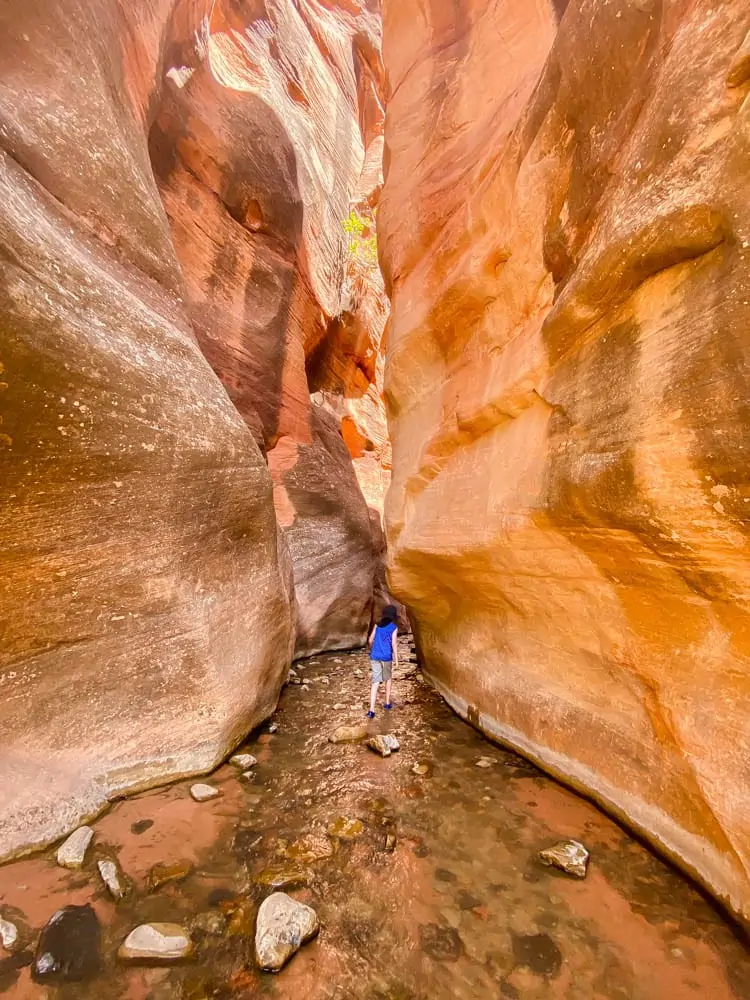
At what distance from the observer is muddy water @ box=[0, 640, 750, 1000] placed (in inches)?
81.4

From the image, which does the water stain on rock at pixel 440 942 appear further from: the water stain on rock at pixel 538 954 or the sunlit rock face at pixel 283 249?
the sunlit rock face at pixel 283 249

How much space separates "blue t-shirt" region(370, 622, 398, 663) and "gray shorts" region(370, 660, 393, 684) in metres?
0.05

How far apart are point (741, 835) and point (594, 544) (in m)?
1.66

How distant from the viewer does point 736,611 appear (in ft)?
8.19

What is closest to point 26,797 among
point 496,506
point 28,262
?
point 28,262

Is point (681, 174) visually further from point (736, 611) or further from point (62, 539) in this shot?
point (62, 539)

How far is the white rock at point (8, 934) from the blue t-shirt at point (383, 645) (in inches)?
152

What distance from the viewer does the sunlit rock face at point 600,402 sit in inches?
91.7

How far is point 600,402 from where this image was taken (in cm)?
299

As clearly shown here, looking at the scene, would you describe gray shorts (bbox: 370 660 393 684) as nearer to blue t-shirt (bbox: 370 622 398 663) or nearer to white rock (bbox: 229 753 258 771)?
blue t-shirt (bbox: 370 622 398 663)

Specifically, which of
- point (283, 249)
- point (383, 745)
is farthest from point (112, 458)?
point (283, 249)

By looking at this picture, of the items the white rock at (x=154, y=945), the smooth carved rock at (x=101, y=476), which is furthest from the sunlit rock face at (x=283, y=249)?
the white rock at (x=154, y=945)

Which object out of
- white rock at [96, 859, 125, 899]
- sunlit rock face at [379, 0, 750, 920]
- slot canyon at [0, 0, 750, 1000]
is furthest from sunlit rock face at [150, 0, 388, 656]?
white rock at [96, 859, 125, 899]

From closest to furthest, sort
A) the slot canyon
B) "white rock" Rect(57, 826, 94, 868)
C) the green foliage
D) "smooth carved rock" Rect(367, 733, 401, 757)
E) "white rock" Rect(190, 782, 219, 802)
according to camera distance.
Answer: the slot canyon
"white rock" Rect(57, 826, 94, 868)
"white rock" Rect(190, 782, 219, 802)
"smooth carved rock" Rect(367, 733, 401, 757)
the green foliage
